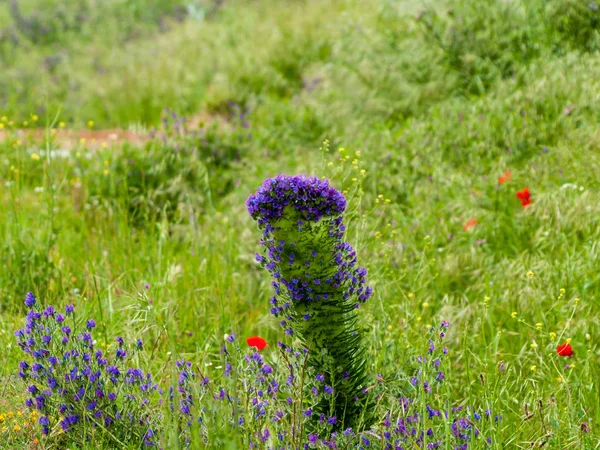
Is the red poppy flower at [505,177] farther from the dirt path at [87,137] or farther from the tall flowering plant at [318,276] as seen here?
the dirt path at [87,137]

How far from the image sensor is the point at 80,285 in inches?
147

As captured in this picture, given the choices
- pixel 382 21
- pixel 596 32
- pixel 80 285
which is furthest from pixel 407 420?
pixel 382 21

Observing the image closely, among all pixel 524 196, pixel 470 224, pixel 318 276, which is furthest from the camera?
pixel 470 224

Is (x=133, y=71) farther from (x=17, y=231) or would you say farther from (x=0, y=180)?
(x=17, y=231)

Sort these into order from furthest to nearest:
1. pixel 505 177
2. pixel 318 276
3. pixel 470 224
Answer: pixel 505 177 → pixel 470 224 → pixel 318 276

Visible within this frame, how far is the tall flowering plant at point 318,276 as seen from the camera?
2.17 m

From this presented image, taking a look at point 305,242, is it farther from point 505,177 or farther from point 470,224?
point 505,177

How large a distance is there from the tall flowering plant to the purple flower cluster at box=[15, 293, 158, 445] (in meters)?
0.56

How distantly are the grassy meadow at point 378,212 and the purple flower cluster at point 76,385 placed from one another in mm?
65

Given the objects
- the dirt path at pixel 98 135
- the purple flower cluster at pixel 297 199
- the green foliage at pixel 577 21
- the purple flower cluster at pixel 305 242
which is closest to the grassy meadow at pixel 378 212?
the green foliage at pixel 577 21

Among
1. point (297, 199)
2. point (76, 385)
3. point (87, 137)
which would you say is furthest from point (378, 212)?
point (87, 137)

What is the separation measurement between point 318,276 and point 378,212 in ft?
6.52

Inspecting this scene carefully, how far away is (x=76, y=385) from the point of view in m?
2.22

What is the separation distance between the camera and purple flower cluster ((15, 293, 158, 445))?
2191 millimetres
